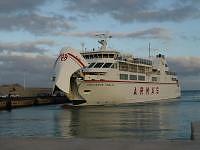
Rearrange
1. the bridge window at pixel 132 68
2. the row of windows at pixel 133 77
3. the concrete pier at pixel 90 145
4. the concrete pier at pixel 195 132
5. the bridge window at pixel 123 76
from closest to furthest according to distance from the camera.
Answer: the concrete pier at pixel 90 145, the concrete pier at pixel 195 132, the bridge window at pixel 123 76, the row of windows at pixel 133 77, the bridge window at pixel 132 68

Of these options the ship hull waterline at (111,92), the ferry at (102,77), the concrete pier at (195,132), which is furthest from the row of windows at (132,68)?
the concrete pier at (195,132)

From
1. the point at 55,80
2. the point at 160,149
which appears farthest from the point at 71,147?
the point at 55,80

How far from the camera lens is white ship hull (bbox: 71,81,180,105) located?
61.2 metres

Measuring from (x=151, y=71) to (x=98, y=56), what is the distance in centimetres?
1884

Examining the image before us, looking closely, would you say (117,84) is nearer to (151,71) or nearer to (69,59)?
(69,59)

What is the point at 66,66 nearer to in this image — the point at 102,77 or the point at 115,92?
the point at 102,77

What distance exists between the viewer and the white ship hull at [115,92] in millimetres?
61219

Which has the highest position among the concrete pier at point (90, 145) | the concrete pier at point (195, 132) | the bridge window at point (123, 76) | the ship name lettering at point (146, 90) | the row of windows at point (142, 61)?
the row of windows at point (142, 61)

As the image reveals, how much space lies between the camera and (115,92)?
65000 millimetres

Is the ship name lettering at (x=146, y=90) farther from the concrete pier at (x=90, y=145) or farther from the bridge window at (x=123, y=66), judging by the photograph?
the concrete pier at (x=90, y=145)

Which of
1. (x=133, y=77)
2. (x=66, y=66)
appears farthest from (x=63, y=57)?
(x=133, y=77)

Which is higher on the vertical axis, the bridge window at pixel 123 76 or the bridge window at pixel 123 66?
the bridge window at pixel 123 66

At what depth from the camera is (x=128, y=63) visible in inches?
2803

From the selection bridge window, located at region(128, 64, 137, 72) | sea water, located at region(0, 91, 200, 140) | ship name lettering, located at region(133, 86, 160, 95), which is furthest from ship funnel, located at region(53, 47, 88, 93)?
ship name lettering, located at region(133, 86, 160, 95)
